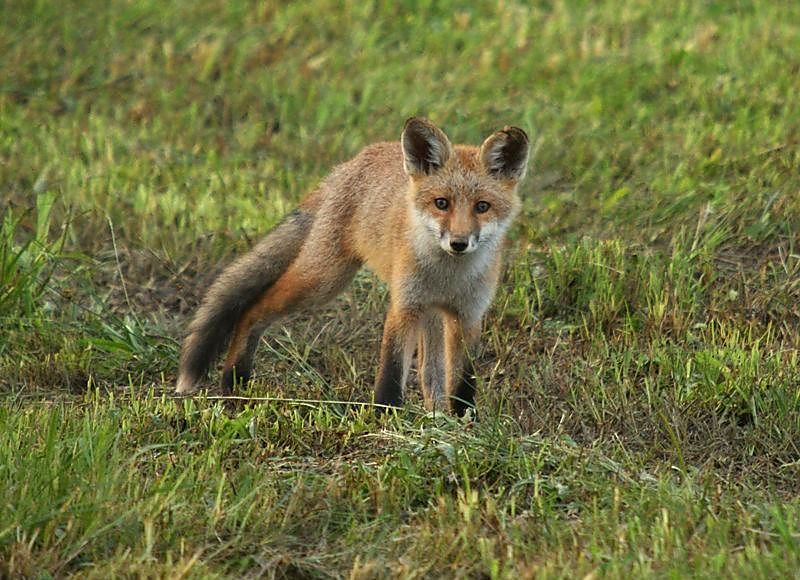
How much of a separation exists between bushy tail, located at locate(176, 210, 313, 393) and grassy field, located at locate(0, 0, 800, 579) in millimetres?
243

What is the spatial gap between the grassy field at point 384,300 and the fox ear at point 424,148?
40.0 inches

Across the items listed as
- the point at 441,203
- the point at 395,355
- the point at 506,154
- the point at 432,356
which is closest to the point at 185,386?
the point at 395,355

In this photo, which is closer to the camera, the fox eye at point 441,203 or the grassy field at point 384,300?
the grassy field at point 384,300

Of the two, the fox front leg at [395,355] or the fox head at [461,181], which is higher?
the fox head at [461,181]

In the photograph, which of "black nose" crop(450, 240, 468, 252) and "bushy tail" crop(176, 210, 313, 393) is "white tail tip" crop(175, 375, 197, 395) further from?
"black nose" crop(450, 240, 468, 252)

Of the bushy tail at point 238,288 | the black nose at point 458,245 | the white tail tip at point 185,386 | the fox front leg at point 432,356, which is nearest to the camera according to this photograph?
the black nose at point 458,245

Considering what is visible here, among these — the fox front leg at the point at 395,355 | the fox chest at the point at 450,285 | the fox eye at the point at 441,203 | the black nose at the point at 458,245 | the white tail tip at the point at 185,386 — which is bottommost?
the white tail tip at the point at 185,386

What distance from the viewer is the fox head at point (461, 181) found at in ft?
18.1

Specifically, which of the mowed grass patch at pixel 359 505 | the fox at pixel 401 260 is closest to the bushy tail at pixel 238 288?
the fox at pixel 401 260

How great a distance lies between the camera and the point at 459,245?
17.4 ft

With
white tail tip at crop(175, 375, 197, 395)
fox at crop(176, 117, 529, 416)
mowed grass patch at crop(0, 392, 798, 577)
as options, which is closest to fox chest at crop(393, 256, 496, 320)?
fox at crop(176, 117, 529, 416)

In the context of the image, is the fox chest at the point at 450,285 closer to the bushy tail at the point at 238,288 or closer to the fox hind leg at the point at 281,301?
the fox hind leg at the point at 281,301

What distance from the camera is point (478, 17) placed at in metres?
11.7

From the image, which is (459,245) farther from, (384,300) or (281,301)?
(384,300)
